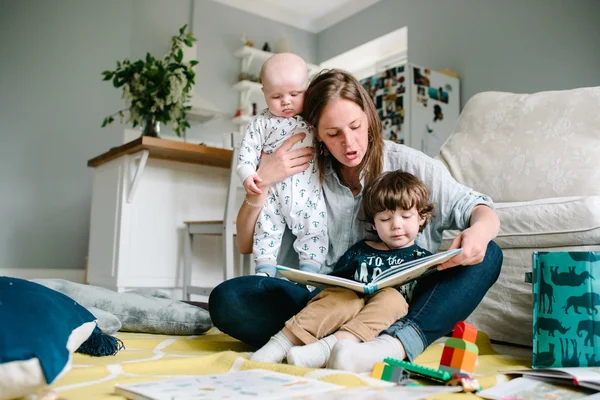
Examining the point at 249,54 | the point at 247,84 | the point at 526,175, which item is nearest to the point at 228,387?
the point at 526,175

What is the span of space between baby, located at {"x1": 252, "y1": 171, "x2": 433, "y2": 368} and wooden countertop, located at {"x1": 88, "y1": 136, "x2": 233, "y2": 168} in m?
1.39

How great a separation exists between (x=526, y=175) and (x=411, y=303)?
0.86m

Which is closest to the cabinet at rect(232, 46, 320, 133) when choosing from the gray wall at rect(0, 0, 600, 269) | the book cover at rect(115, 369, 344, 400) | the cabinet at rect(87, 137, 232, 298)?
the gray wall at rect(0, 0, 600, 269)

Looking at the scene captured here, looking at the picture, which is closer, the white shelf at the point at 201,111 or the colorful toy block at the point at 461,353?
the colorful toy block at the point at 461,353

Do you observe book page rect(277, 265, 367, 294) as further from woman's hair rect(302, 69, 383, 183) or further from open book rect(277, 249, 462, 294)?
woman's hair rect(302, 69, 383, 183)

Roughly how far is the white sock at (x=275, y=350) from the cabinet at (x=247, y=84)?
3.79m

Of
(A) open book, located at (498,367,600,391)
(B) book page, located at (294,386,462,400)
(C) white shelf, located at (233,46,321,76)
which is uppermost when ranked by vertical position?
(C) white shelf, located at (233,46,321,76)

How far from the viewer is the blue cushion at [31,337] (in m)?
0.70

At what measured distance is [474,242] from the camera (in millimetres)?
1047

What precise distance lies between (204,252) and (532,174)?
5.54ft

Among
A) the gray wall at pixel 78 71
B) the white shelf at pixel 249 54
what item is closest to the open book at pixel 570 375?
the gray wall at pixel 78 71

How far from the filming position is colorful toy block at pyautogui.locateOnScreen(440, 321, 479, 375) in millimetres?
889

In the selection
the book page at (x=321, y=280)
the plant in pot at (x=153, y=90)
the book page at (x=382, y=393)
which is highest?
the plant in pot at (x=153, y=90)

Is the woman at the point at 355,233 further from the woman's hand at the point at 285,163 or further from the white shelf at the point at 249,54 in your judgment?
the white shelf at the point at 249,54
